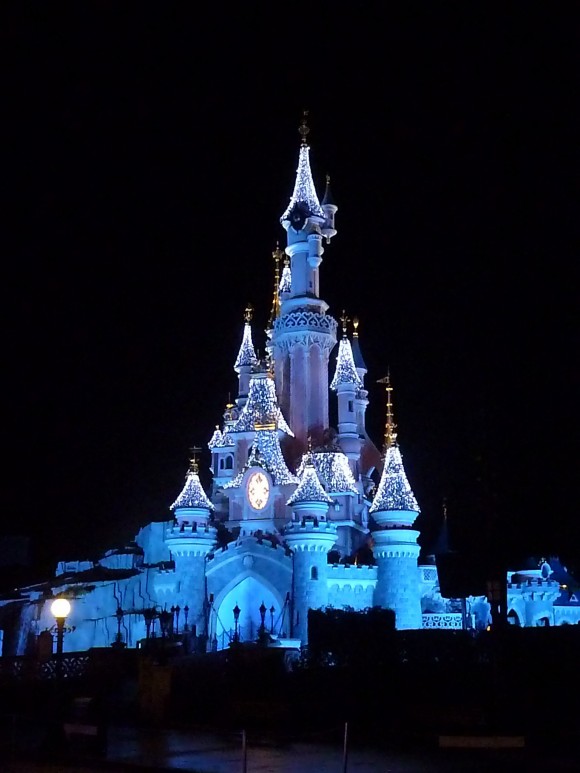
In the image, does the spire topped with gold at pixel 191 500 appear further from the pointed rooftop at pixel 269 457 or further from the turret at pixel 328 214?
the turret at pixel 328 214

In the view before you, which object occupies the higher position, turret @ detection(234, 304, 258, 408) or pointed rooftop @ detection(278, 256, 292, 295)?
pointed rooftop @ detection(278, 256, 292, 295)

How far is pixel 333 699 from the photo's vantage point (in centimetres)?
1892

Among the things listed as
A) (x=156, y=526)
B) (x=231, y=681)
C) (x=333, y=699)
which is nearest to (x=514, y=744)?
(x=333, y=699)

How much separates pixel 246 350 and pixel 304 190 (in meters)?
9.40

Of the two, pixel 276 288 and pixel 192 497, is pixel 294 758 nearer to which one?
pixel 192 497

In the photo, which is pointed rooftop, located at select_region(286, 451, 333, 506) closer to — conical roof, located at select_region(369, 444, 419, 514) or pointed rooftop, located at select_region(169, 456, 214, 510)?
conical roof, located at select_region(369, 444, 419, 514)

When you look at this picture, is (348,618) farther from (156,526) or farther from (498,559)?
(156,526)

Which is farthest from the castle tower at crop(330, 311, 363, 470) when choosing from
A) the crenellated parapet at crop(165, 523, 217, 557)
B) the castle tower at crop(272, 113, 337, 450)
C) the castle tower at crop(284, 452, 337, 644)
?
the crenellated parapet at crop(165, 523, 217, 557)

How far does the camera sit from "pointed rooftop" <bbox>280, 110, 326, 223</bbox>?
45594 millimetres

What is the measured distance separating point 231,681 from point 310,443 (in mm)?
21750

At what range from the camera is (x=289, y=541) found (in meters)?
37.3

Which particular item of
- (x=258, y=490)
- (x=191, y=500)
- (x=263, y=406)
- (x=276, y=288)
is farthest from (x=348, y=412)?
(x=191, y=500)

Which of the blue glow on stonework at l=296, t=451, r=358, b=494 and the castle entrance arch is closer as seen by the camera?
the castle entrance arch

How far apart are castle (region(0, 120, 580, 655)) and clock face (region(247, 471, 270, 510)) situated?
54 millimetres
